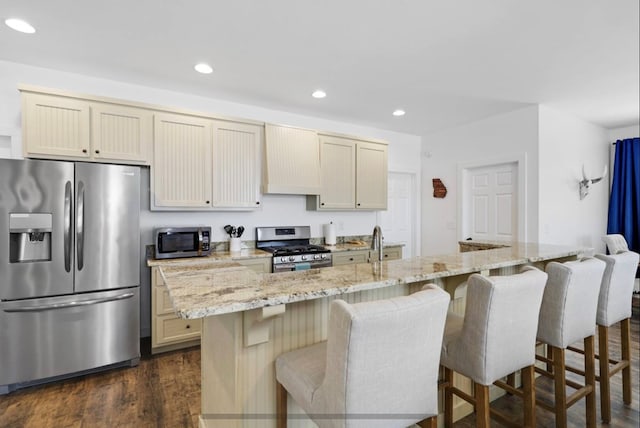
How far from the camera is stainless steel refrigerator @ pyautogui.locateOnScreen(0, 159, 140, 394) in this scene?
2.27 metres

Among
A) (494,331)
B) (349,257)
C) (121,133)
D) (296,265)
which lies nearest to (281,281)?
(494,331)

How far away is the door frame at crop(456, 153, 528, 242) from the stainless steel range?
2.29 meters

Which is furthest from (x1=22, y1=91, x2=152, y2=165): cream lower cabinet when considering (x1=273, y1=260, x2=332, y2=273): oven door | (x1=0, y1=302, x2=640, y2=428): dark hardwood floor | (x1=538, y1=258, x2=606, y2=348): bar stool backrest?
(x1=538, y1=258, x2=606, y2=348): bar stool backrest

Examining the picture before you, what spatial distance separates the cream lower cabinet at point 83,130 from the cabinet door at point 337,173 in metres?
1.99

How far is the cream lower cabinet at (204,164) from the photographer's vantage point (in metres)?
3.06

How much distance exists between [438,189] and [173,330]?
413 cm

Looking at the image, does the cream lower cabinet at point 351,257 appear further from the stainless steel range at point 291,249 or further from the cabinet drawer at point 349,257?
the stainless steel range at point 291,249

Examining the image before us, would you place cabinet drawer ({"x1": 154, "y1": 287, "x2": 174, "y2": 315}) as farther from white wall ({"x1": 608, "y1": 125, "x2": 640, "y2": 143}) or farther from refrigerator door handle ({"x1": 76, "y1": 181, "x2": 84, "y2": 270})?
white wall ({"x1": 608, "y1": 125, "x2": 640, "y2": 143})

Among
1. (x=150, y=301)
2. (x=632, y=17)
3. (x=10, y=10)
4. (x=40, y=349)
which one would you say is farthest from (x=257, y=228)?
(x=632, y=17)

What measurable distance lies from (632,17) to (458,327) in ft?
7.99

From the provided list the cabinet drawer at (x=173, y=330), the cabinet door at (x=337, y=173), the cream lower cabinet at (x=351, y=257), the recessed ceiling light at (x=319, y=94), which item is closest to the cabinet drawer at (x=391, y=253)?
the cream lower cabinet at (x=351, y=257)

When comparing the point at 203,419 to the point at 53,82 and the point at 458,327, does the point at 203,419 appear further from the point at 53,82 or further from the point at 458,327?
the point at 53,82

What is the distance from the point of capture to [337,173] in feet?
13.6

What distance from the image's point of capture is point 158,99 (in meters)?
→ 3.35
